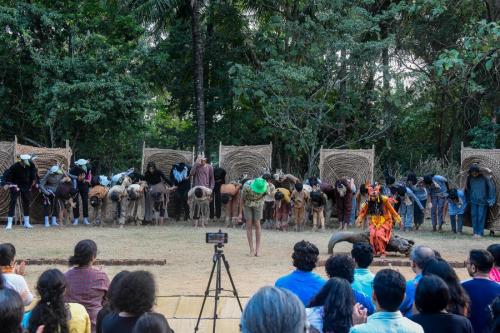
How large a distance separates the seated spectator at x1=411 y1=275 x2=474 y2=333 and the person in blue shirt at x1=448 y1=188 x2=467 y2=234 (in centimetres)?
1230

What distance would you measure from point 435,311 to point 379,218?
26.9ft

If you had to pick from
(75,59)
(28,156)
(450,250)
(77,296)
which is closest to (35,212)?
(28,156)

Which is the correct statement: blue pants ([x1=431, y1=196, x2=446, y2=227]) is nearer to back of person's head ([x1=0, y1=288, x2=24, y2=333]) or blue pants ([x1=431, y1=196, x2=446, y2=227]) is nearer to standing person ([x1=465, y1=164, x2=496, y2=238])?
standing person ([x1=465, y1=164, x2=496, y2=238])

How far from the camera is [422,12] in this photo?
2247 cm

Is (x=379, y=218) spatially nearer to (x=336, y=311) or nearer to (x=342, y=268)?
(x=342, y=268)

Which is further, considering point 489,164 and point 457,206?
point 489,164

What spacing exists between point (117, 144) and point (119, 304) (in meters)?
20.9

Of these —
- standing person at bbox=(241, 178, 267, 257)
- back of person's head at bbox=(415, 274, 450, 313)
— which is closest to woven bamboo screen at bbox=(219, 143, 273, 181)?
standing person at bbox=(241, 178, 267, 257)

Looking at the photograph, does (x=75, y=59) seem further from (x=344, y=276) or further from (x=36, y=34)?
(x=344, y=276)

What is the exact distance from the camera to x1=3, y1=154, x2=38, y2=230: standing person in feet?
54.4

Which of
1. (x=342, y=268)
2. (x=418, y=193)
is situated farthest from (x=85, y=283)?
(x=418, y=193)

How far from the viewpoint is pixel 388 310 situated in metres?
4.10

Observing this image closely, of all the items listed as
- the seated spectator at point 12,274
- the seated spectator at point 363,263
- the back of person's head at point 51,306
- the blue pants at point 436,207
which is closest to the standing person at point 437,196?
the blue pants at point 436,207

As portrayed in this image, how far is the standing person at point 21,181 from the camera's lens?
54.4 feet
